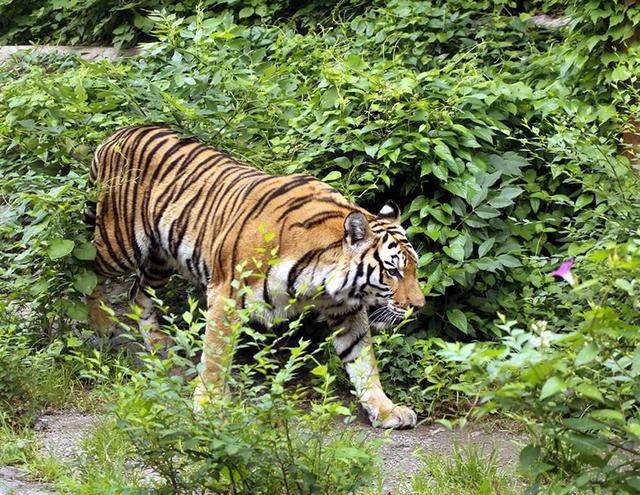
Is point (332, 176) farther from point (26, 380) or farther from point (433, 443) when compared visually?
point (26, 380)

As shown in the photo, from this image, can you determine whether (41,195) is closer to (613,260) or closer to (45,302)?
(45,302)

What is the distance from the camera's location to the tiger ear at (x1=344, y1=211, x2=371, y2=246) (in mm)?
5012

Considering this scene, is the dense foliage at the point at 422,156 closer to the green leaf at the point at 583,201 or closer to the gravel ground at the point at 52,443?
the green leaf at the point at 583,201

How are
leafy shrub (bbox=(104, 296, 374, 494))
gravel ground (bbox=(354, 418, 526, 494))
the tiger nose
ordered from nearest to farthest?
1. leafy shrub (bbox=(104, 296, 374, 494))
2. gravel ground (bbox=(354, 418, 526, 494))
3. the tiger nose

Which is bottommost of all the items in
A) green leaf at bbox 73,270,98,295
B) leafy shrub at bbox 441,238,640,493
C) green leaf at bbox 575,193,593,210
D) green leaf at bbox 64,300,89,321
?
green leaf at bbox 575,193,593,210

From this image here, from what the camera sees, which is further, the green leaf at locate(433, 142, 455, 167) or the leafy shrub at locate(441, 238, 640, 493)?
the green leaf at locate(433, 142, 455, 167)

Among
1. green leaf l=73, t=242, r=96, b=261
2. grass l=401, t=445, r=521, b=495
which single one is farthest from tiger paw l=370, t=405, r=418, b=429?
green leaf l=73, t=242, r=96, b=261

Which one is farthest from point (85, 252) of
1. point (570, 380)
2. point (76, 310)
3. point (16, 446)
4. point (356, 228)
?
point (570, 380)

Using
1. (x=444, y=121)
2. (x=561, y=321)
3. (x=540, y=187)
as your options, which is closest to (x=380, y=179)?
(x=444, y=121)

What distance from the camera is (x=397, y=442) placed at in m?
5.00

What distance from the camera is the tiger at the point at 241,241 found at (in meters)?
5.10

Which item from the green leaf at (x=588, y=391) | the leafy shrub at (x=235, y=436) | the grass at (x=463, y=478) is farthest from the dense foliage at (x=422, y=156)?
the green leaf at (x=588, y=391)

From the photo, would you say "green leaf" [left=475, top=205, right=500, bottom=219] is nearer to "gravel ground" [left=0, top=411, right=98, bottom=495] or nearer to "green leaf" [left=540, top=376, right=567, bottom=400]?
"gravel ground" [left=0, top=411, right=98, bottom=495]

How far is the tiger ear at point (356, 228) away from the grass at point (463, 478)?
47.0 inches
